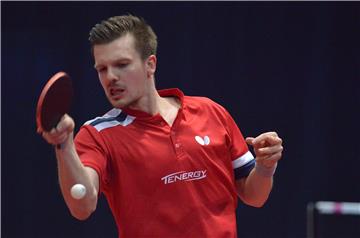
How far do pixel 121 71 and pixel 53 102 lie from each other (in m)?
0.62

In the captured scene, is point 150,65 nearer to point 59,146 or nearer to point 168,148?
point 168,148

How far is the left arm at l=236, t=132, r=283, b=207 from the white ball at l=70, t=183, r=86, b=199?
0.93 metres

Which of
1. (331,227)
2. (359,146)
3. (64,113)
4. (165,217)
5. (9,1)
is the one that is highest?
(9,1)

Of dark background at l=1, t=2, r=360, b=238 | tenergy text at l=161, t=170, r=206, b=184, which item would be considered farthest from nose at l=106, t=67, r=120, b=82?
dark background at l=1, t=2, r=360, b=238

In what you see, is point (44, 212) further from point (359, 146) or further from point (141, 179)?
point (141, 179)

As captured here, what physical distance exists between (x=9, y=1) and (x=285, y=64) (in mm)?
3280

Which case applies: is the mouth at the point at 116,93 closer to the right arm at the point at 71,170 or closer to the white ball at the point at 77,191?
the right arm at the point at 71,170

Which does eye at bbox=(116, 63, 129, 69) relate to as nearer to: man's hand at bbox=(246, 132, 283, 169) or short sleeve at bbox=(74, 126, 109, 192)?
short sleeve at bbox=(74, 126, 109, 192)

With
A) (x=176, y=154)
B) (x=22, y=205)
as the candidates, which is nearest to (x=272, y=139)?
(x=176, y=154)

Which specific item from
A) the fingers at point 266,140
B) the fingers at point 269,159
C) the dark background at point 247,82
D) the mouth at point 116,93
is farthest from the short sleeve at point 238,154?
the dark background at point 247,82

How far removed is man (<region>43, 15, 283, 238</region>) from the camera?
10.9 feet

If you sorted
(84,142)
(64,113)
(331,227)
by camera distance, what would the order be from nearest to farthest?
(64,113)
(84,142)
(331,227)

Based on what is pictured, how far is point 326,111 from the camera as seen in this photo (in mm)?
8453

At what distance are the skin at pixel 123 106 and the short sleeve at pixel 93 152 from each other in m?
0.05
